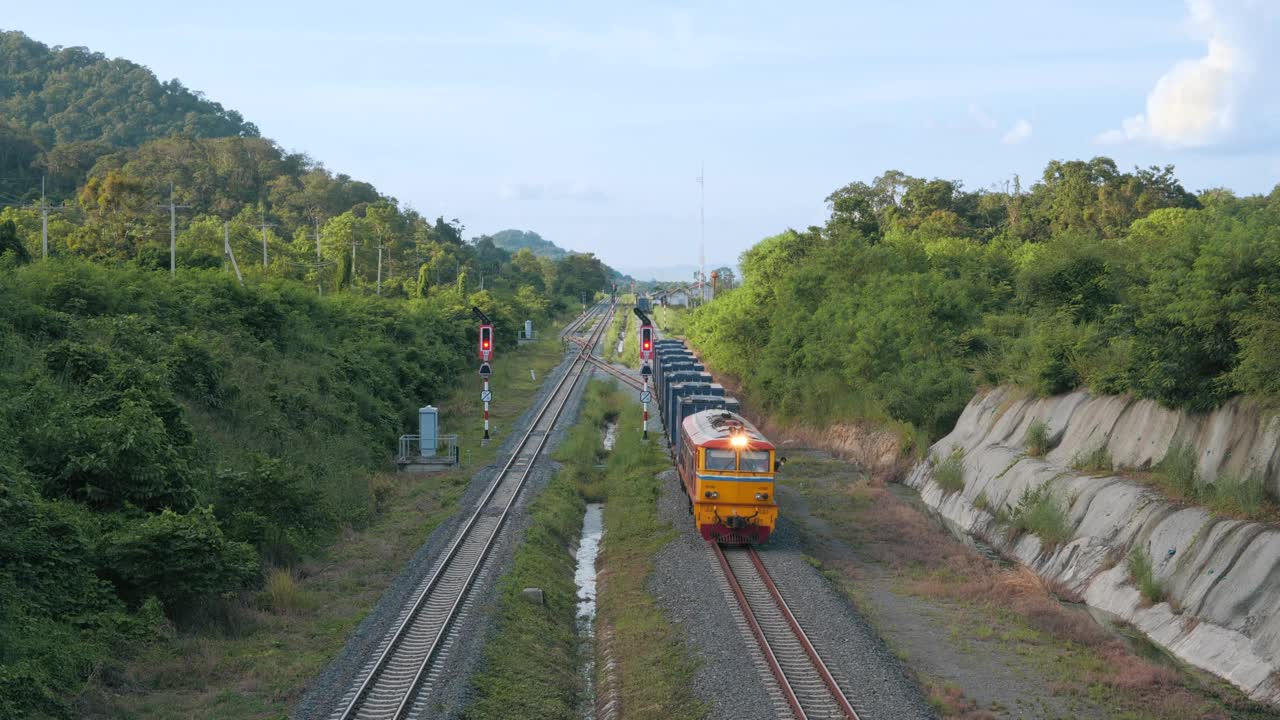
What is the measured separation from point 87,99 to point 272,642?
161854mm

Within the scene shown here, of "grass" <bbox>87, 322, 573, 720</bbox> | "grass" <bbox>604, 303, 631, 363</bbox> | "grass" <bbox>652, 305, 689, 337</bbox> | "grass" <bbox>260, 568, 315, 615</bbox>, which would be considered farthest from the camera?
"grass" <bbox>652, 305, 689, 337</bbox>

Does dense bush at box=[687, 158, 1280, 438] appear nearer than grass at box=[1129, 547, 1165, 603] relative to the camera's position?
No

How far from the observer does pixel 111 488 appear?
19.0m

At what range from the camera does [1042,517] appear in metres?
25.7

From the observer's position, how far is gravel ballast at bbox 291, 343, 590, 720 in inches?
603

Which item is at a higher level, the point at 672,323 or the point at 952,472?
the point at 672,323

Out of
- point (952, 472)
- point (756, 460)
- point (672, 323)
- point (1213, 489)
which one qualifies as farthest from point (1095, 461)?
point (672, 323)

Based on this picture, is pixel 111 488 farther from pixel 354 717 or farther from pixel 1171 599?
pixel 1171 599

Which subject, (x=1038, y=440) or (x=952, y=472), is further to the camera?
(x=952, y=472)

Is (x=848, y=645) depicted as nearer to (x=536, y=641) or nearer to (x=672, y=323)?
(x=536, y=641)

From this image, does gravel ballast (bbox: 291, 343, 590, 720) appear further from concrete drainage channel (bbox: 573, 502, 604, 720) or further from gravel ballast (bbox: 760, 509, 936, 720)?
gravel ballast (bbox: 760, 509, 936, 720)

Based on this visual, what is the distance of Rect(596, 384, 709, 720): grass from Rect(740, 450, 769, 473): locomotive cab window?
296 centimetres

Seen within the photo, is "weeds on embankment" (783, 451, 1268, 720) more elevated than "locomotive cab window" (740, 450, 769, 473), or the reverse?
"locomotive cab window" (740, 450, 769, 473)

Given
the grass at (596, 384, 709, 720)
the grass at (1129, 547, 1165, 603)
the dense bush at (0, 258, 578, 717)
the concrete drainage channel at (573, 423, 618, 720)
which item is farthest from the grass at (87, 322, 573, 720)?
the grass at (1129, 547, 1165, 603)
